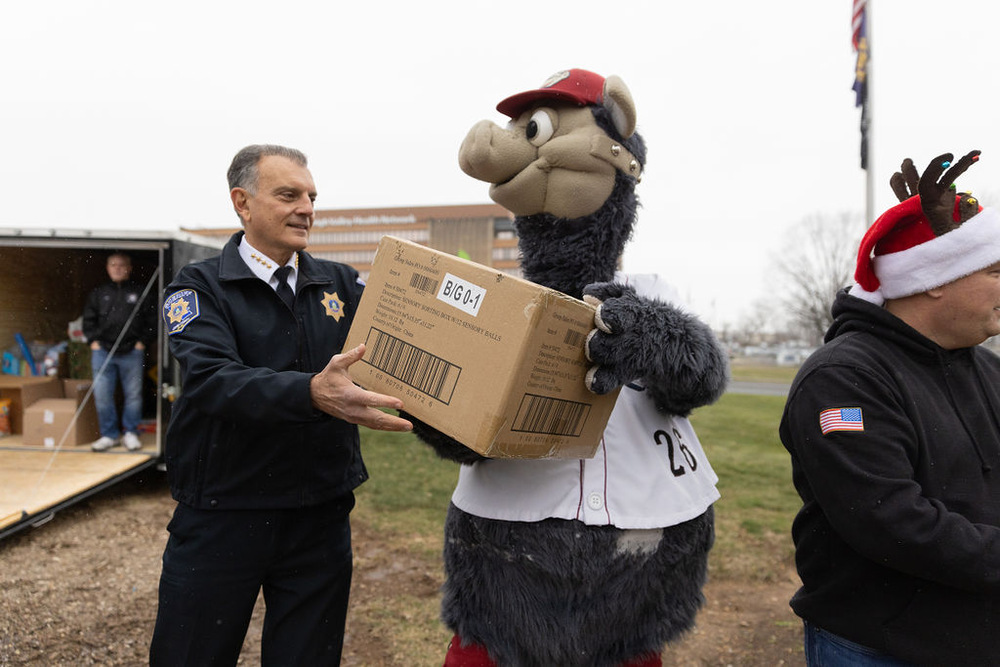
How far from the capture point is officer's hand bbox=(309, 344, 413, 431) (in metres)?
1.59

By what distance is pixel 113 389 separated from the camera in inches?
245

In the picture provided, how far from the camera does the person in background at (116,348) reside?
5.98 meters

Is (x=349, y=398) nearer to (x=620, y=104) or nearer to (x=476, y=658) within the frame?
(x=476, y=658)

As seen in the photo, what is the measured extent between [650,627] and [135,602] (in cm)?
308

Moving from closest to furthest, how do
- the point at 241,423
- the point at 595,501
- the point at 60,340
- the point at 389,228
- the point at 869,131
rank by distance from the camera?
the point at 595,501
the point at 241,423
the point at 60,340
the point at 869,131
the point at 389,228

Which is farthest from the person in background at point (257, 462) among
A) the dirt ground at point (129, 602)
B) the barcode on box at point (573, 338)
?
the dirt ground at point (129, 602)

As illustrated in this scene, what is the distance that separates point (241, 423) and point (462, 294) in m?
0.83

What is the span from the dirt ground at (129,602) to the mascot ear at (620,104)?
1989 mm

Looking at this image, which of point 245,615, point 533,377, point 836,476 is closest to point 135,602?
point 245,615

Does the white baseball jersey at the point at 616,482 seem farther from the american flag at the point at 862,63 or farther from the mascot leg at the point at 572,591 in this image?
the american flag at the point at 862,63

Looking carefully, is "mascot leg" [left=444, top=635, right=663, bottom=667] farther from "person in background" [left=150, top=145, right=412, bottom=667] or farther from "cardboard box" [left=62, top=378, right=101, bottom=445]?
"cardboard box" [left=62, top=378, right=101, bottom=445]

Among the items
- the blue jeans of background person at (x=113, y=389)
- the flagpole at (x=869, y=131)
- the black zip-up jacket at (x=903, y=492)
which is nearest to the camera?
the black zip-up jacket at (x=903, y=492)

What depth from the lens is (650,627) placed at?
186 centimetres

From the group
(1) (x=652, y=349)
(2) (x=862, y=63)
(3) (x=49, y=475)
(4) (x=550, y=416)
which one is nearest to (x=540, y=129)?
(1) (x=652, y=349)
